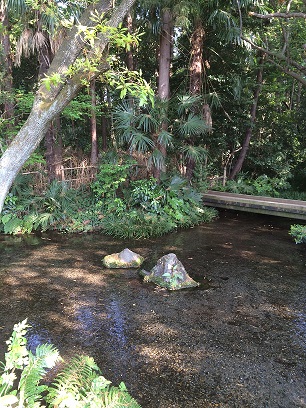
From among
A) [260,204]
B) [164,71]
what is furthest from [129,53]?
[260,204]

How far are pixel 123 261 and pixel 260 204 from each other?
4.42 m

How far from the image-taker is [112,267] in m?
5.84

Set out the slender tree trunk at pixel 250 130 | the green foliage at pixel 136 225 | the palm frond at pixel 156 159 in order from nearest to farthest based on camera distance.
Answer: the green foliage at pixel 136 225 → the palm frond at pixel 156 159 → the slender tree trunk at pixel 250 130

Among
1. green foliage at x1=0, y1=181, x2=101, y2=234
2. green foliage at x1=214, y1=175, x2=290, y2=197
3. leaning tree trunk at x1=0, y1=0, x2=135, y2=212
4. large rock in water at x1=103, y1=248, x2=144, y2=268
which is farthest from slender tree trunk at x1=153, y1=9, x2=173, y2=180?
leaning tree trunk at x1=0, y1=0, x2=135, y2=212

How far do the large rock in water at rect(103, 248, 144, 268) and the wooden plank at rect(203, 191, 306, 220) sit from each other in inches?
162

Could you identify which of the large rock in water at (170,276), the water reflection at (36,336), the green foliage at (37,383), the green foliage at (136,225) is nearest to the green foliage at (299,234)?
the green foliage at (136,225)

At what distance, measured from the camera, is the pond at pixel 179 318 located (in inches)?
116

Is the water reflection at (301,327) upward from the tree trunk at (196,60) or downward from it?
downward

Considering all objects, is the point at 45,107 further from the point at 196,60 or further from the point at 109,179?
the point at 196,60

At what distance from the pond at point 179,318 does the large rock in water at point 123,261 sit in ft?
0.49

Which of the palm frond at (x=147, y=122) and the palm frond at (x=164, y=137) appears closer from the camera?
the palm frond at (x=147, y=122)

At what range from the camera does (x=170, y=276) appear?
16.6 ft

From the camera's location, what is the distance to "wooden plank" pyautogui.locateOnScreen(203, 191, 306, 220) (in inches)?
319

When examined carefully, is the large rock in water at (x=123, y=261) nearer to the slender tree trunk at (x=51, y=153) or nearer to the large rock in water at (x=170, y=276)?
the large rock in water at (x=170, y=276)
